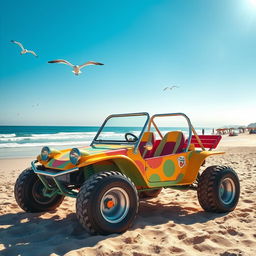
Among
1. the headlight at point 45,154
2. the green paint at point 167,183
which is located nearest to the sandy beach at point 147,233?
the green paint at point 167,183

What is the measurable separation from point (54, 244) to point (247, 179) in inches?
231

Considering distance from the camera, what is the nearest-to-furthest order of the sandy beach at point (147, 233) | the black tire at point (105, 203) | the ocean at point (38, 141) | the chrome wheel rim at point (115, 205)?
1. the sandy beach at point (147, 233)
2. the black tire at point (105, 203)
3. the chrome wheel rim at point (115, 205)
4. the ocean at point (38, 141)

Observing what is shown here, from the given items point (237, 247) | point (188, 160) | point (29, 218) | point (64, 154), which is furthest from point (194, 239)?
point (29, 218)

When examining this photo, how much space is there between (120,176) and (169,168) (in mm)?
1184

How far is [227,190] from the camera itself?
5297 mm

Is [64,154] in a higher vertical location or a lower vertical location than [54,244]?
higher

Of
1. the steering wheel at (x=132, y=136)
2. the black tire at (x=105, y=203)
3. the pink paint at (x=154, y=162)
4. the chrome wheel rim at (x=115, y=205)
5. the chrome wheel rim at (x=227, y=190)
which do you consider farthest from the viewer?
the chrome wheel rim at (x=227, y=190)

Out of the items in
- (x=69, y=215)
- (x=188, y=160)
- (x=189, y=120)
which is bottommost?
(x=69, y=215)

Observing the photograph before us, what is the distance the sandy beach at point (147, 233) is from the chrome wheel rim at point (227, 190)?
23cm

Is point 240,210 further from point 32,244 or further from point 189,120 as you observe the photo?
point 32,244

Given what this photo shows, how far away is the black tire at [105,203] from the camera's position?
3.63m

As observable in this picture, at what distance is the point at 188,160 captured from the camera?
5129 millimetres

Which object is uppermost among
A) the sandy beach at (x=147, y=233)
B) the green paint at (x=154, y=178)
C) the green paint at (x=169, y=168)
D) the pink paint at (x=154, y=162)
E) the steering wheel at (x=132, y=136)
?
the steering wheel at (x=132, y=136)

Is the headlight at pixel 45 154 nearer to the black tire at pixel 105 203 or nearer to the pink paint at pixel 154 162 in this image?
the black tire at pixel 105 203
